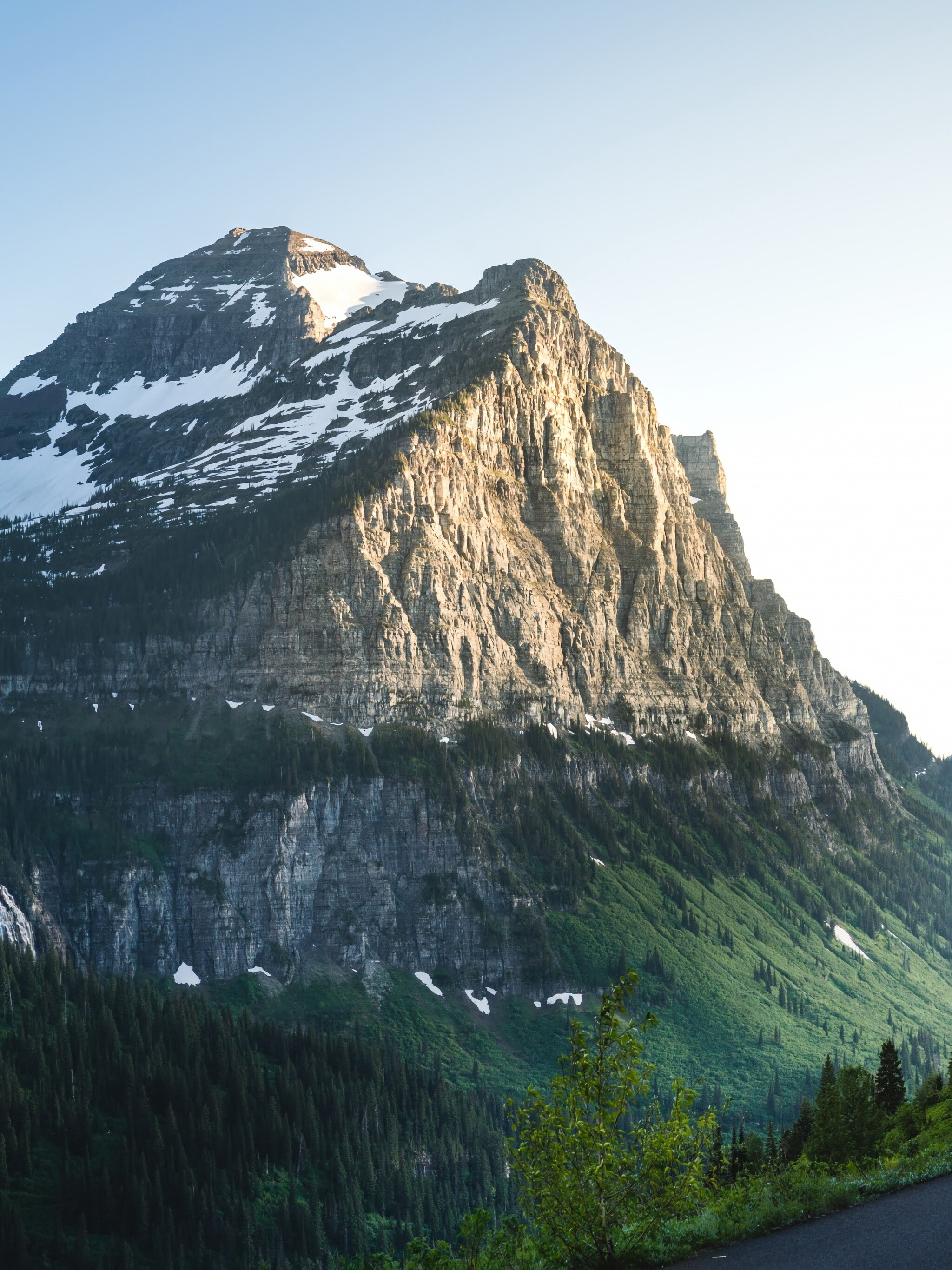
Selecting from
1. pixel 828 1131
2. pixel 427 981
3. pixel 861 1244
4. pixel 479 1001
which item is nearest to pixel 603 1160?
pixel 861 1244

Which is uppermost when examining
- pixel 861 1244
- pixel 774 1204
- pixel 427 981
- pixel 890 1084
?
pixel 427 981

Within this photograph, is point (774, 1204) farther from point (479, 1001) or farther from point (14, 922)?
point (479, 1001)

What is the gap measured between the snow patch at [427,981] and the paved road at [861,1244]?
507 ft

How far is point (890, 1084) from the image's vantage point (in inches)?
3888

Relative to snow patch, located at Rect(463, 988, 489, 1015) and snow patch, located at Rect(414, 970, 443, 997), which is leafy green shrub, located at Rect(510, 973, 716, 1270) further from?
snow patch, located at Rect(463, 988, 489, 1015)

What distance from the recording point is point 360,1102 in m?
139

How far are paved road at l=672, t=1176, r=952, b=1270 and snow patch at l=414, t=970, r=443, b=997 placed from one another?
154 m

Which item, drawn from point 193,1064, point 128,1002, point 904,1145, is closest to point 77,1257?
point 193,1064

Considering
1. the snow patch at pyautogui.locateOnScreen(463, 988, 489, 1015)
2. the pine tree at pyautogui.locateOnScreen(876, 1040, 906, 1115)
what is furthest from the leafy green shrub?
the snow patch at pyautogui.locateOnScreen(463, 988, 489, 1015)

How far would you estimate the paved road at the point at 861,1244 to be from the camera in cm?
3719

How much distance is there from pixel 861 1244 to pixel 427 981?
160m

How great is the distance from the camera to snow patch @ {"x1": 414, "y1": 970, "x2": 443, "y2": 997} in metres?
192

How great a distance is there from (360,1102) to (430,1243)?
733 inches

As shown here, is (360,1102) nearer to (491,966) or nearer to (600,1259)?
(491,966)
